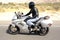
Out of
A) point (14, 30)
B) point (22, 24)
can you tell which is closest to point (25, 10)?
point (14, 30)

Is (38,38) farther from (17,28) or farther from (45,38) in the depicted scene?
(17,28)

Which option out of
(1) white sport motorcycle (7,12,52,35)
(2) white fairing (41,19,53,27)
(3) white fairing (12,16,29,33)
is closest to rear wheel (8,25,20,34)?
(1) white sport motorcycle (7,12,52,35)

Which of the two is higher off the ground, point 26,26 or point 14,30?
point 26,26

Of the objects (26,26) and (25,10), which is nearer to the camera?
(26,26)

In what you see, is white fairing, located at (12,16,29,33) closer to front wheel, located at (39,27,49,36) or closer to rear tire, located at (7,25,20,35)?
rear tire, located at (7,25,20,35)

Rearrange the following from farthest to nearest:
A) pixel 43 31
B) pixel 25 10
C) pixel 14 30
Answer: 1. pixel 25 10
2. pixel 14 30
3. pixel 43 31

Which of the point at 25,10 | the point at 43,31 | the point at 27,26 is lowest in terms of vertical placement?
the point at 25,10

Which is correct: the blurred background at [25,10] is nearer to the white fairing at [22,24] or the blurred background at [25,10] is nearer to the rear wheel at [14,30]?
the rear wheel at [14,30]

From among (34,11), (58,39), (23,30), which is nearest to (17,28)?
(23,30)

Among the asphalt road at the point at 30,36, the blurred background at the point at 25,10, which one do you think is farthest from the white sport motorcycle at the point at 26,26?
the blurred background at the point at 25,10

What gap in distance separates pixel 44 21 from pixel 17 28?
52.3 inches

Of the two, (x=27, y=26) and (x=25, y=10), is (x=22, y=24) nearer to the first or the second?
(x=27, y=26)

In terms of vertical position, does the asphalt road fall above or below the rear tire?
below

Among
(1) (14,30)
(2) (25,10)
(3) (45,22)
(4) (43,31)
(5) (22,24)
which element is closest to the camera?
(3) (45,22)
